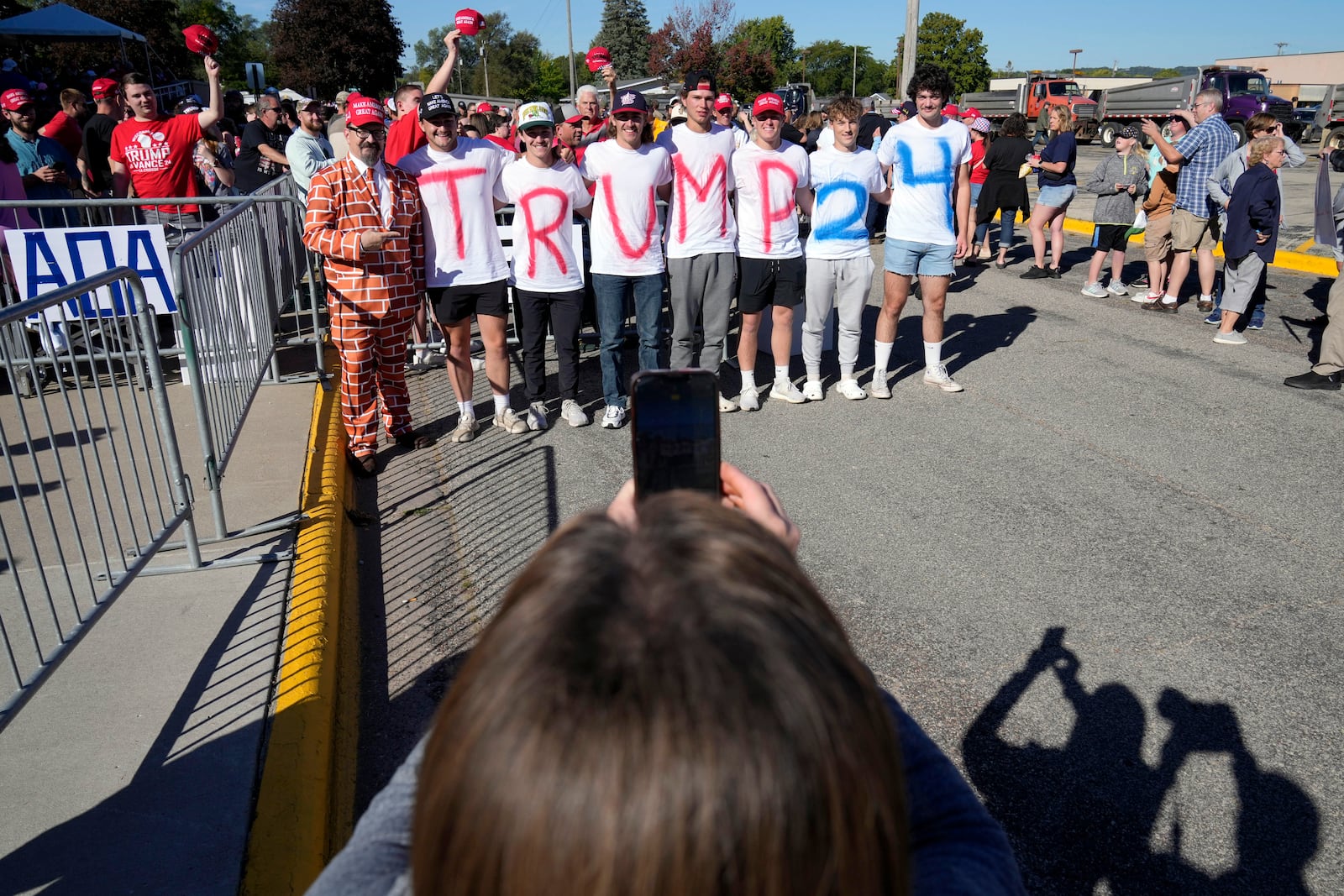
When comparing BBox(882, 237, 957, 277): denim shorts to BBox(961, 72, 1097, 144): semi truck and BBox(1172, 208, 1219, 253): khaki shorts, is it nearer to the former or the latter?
BBox(1172, 208, 1219, 253): khaki shorts

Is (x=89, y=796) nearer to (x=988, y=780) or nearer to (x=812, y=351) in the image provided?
(x=988, y=780)

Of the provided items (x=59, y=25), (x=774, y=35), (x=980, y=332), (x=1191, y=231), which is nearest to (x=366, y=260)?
(x=980, y=332)

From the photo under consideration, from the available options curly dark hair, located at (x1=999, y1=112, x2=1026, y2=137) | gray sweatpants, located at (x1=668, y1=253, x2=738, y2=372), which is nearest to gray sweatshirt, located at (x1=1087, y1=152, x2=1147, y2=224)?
curly dark hair, located at (x1=999, y1=112, x2=1026, y2=137)

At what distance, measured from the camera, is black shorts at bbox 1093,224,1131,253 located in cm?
986

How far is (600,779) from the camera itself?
2.31ft

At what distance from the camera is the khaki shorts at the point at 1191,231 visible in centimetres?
898

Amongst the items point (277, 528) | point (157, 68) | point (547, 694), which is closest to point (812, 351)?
point (277, 528)

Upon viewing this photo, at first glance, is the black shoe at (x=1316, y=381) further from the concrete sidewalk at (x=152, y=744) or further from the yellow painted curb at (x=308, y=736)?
the concrete sidewalk at (x=152, y=744)

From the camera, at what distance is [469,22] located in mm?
6883

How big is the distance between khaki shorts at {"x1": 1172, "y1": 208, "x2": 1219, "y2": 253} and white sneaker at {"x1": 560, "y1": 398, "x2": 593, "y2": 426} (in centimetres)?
647

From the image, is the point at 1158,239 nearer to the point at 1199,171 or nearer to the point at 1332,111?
the point at 1199,171

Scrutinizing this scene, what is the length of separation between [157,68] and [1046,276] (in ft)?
115

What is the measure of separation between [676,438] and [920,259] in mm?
5970

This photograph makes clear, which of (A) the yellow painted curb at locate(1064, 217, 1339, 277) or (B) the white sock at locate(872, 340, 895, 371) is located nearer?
(B) the white sock at locate(872, 340, 895, 371)
